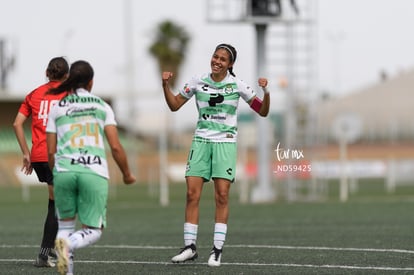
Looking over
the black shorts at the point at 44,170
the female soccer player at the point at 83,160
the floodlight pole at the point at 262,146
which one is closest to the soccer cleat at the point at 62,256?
the female soccer player at the point at 83,160

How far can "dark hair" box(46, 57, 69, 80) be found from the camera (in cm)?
1203

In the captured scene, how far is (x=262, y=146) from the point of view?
32156mm

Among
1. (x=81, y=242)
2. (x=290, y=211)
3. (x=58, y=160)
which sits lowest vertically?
(x=290, y=211)

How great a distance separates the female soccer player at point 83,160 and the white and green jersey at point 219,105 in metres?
2.58

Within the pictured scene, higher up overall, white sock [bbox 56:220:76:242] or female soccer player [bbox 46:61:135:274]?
female soccer player [bbox 46:61:135:274]

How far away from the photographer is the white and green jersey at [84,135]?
9484 mm

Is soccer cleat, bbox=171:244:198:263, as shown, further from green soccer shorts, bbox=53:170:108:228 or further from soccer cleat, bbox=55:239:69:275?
soccer cleat, bbox=55:239:69:275

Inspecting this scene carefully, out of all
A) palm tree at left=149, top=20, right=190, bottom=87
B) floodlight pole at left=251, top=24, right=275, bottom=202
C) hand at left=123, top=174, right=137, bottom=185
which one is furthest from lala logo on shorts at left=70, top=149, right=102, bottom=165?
palm tree at left=149, top=20, right=190, bottom=87

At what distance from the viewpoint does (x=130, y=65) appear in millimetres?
77812

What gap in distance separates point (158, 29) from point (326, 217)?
7057 centimetres

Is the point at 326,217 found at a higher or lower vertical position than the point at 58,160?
lower

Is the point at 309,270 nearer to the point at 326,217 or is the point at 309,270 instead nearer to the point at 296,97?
the point at 326,217

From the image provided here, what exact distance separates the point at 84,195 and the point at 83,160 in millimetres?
293

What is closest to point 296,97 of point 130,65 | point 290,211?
point 290,211
